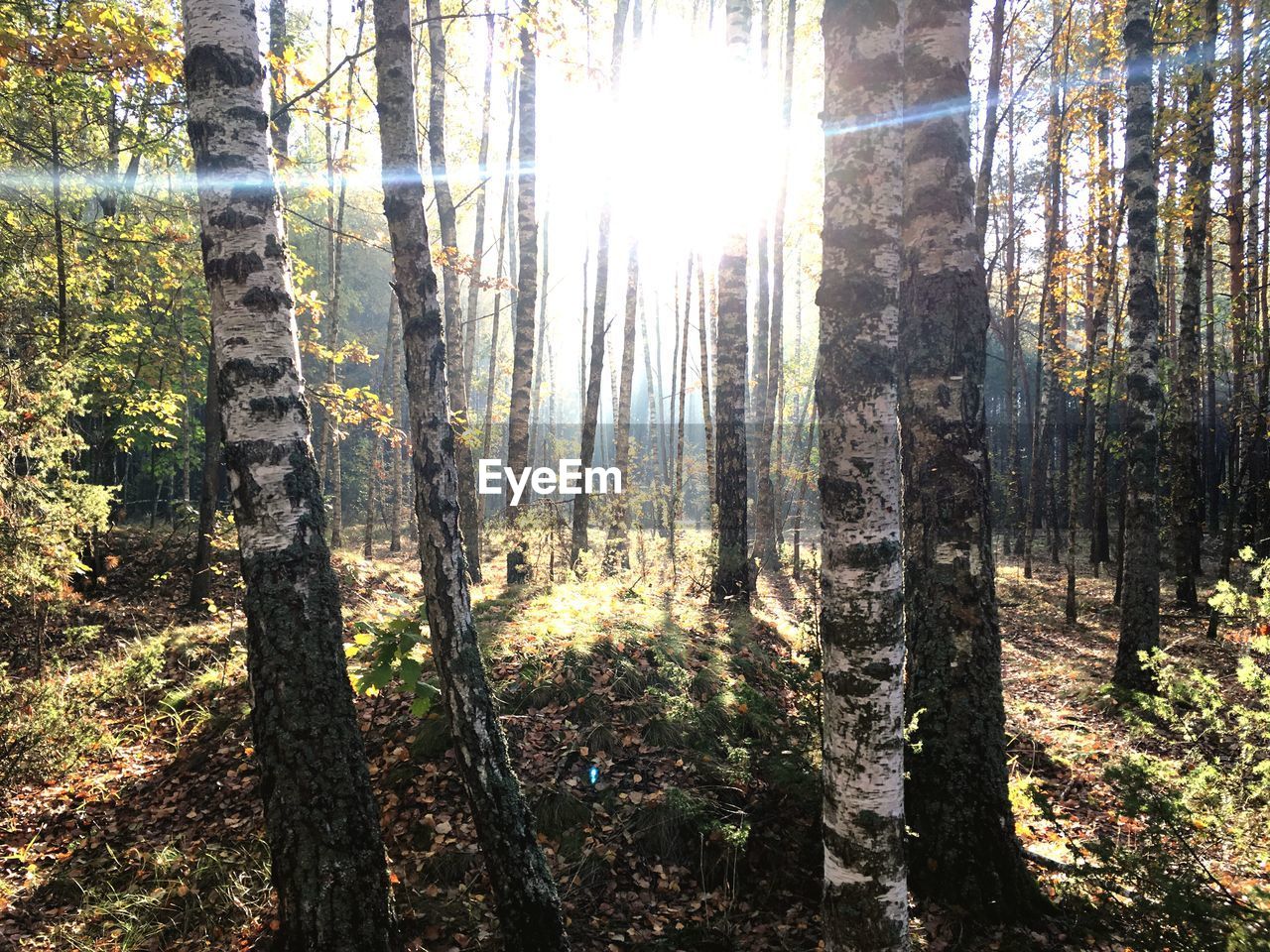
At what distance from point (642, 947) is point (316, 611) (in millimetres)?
2412

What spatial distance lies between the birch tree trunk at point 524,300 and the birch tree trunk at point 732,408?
3.08 m

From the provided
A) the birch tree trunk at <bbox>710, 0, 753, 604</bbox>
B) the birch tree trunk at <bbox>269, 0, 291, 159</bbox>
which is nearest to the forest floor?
the birch tree trunk at <bbox>710, 0, 753, 604</bbox>

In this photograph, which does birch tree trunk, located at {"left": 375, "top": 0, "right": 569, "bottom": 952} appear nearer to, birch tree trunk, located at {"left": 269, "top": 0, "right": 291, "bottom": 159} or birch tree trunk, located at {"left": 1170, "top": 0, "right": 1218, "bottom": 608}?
birch tree trunk, located at {"left": 269, "top": 0, "right": 291, "bottom": 159}

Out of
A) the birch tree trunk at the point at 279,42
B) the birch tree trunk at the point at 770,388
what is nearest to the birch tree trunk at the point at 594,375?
the birch tree trunk at the point at 770,388

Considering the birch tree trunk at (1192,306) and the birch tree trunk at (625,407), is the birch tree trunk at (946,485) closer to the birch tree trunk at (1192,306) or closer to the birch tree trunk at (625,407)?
the birch tree trunk at (1192,306)

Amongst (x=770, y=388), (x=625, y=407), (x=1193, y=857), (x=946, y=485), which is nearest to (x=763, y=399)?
(x=770, y=388)

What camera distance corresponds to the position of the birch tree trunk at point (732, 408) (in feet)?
25.9

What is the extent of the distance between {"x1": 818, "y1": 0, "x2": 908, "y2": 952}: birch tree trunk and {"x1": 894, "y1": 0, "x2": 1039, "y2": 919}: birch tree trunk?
4.61ft

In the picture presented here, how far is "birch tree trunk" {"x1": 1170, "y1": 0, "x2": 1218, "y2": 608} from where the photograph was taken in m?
8.73

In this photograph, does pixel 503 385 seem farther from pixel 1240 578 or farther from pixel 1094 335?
pixel 1240 578

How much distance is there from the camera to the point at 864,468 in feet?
7.32

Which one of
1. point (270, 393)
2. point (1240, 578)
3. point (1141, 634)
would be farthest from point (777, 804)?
point (1240, 578)

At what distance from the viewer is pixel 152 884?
12.4 feet

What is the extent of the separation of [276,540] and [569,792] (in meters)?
2.54
